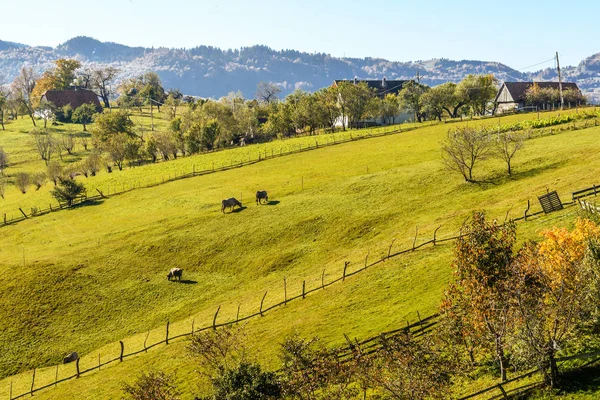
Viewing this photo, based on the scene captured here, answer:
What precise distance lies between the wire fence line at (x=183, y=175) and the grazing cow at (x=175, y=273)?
39.1 meters

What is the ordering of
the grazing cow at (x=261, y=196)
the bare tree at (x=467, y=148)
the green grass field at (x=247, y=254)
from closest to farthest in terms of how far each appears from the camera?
the green grass field at (x=247, y=254) < the bare tree at (x=467, y=148) < the grazing cow at (x=261, y=196)

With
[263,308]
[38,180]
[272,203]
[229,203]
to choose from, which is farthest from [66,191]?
[263,308]

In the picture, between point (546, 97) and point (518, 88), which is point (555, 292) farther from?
point (518, 88)

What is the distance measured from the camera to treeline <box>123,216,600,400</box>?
23.8 meters

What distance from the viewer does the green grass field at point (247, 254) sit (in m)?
41.4

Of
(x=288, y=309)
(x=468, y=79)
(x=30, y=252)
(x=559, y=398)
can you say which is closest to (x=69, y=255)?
(x=30, y=252)

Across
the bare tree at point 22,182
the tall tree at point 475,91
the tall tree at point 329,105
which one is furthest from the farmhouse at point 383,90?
the bare tree at point 22,182

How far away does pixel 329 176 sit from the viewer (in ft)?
278

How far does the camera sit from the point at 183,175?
97.1 meters

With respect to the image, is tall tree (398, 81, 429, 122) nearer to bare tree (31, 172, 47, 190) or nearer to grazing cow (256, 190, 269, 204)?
grazing cow (256, 190, 269, 204)

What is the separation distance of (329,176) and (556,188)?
36.4 meters

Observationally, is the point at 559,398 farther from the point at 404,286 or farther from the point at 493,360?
the point at 404,286

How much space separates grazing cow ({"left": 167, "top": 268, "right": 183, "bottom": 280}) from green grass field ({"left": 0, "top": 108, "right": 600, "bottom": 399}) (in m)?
1.15

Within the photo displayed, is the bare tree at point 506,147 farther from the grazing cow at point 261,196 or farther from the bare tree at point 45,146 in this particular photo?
the bare tree at point 45,146
